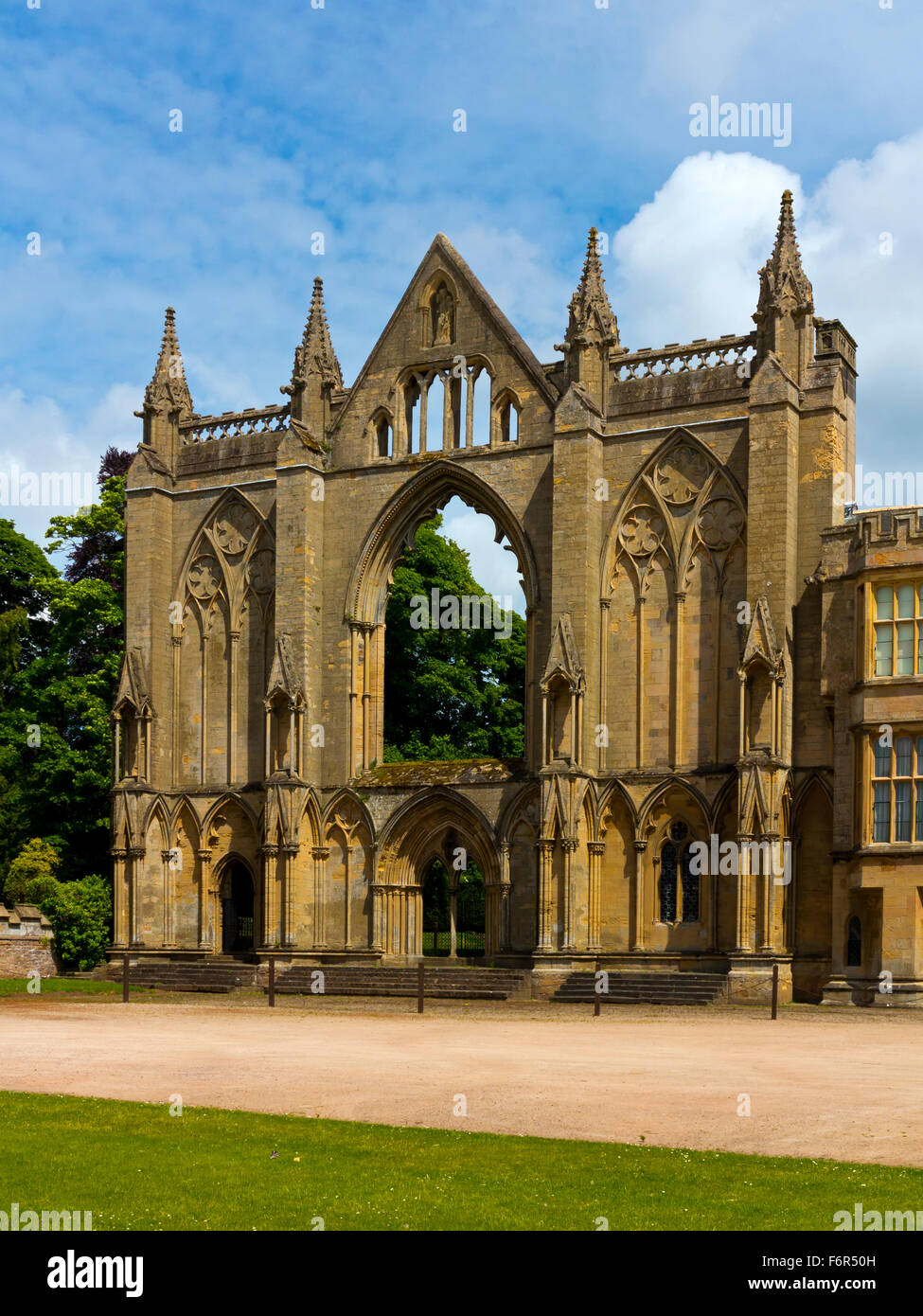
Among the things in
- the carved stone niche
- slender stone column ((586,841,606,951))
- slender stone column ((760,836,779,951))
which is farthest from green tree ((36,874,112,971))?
slender stone column ((760,836,779,951))

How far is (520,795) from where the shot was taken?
128ft

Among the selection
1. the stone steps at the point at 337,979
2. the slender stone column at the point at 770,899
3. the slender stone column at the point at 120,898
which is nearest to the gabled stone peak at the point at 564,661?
the slender stone column at the point at 770,899

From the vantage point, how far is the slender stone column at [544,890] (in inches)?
1459

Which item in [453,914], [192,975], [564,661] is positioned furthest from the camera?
[453,914]

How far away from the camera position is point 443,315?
42.2 meters

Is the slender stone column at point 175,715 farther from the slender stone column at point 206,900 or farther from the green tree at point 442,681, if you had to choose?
the green tree at point 442,681

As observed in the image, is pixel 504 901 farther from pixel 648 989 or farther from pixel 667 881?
pixel 648 989

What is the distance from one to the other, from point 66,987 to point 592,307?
66.9 ft

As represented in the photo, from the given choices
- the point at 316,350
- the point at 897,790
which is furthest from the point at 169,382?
the point at 897,790

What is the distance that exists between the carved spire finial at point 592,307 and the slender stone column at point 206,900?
16.1m

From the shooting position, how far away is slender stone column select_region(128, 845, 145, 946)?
1677 inches

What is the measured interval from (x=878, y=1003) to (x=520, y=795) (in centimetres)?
1020

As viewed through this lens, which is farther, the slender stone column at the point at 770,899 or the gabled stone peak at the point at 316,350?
the gabled stone peak at the point at 316,350
